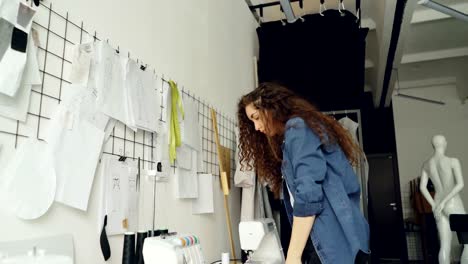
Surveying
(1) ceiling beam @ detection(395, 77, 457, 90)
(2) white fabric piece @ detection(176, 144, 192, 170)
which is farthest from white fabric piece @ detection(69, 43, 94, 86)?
(1) ceiling beam @ detection(395, 77, 457, 90)

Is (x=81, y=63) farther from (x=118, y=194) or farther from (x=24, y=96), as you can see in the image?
(x=118, y=194)

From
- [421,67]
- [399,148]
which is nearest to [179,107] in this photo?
[421,67]

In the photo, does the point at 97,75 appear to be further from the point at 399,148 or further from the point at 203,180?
the point at 399,148

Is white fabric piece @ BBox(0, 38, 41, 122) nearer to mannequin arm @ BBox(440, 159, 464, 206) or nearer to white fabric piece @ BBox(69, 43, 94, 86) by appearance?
white fabric piece @ BBox(69, 43, 94, 86)

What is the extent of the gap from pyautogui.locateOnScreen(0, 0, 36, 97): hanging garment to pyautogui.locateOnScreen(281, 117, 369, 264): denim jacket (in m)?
0.93

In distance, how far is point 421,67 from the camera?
599 centimetres

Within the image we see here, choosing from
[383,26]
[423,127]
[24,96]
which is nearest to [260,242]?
[24,96]

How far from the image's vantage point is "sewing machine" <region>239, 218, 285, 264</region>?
1543 mm

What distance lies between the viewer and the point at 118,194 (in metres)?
1.28

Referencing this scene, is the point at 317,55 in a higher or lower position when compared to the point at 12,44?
higher

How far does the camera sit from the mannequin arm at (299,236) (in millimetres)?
1317

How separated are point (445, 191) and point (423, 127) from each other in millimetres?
2895

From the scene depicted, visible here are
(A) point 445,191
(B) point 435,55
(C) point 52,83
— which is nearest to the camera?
(C) point 52,83

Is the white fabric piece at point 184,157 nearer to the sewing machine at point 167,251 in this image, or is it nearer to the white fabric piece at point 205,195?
the white fabric piece at point 205,195
